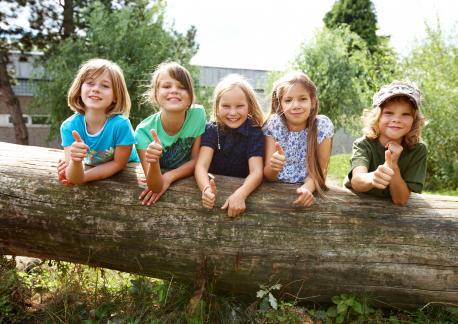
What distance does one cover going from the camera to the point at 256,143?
3391mm

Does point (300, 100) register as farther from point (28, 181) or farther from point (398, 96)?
point (28, 181)

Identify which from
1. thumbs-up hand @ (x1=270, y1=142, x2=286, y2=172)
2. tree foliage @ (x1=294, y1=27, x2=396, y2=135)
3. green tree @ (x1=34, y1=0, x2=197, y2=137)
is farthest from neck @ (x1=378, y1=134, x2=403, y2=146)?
tree foliage @ (x1=294, y1=27, x2=396, y2=135)

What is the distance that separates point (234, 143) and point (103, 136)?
3.34 feet

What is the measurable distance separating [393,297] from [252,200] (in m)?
1.25

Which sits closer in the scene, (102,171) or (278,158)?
(278,158)

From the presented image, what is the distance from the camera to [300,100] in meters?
3.37

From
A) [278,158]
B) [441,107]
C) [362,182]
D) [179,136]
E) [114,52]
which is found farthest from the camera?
[114,52]

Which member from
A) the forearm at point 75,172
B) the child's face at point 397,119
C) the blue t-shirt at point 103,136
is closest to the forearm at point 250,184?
the blue t-shirt at point 103,136

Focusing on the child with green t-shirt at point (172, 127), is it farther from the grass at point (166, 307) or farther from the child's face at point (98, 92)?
the grass at point (166, 307)

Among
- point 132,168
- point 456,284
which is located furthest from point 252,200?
point 456,284

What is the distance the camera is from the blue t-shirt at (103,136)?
3.28 metres

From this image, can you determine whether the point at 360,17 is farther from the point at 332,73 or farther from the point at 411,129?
the point at 411,129

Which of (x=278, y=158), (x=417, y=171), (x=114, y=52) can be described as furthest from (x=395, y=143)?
(x=114, y=52)

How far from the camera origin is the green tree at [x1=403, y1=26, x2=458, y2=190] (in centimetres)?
1086
